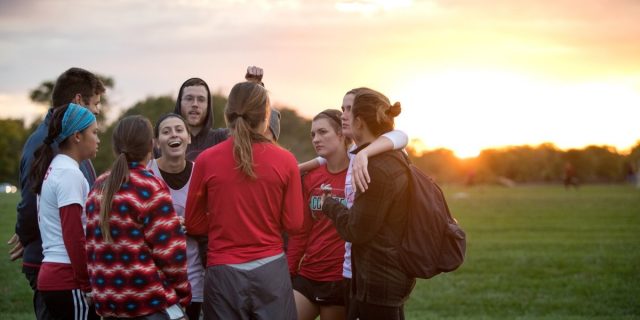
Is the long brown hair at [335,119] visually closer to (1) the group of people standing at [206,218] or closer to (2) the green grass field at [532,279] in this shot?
(1) the group of people standing at [206,218]

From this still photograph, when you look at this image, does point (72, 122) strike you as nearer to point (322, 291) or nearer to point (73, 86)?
point (73, 86)

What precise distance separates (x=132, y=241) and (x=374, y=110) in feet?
5.51

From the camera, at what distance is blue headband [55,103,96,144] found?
4250 mm

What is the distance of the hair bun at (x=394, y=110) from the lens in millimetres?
4383

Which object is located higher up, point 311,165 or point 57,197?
point 311,165

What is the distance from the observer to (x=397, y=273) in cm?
425

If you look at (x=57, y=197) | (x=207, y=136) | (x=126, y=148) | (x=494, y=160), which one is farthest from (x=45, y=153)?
(x=494, y=160)

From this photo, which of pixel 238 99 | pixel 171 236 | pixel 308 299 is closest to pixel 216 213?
pixel 171 236

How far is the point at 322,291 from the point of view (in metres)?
5.25

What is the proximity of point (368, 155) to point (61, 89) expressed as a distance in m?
2.24

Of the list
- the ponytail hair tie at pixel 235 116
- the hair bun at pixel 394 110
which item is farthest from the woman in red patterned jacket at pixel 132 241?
the hair bun at pixel 394 110

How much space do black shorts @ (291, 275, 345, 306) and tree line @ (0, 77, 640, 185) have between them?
75204 mm

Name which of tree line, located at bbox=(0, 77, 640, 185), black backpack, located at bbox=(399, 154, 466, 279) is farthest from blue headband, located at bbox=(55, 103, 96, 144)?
tree line, located at bbox=(0, 77, 640, 185)

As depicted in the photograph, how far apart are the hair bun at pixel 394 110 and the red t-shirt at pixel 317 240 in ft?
3.16
